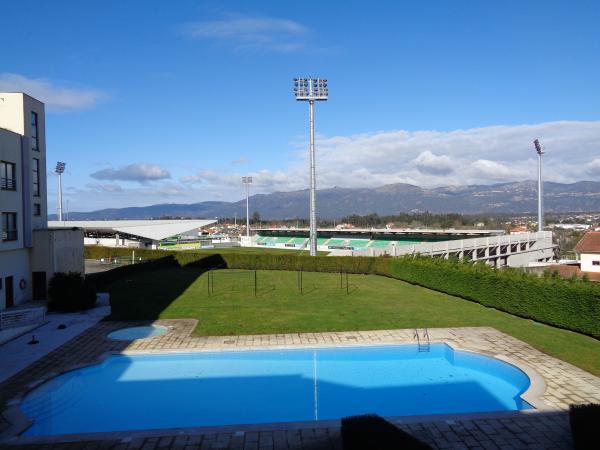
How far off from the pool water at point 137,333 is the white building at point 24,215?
656 cm

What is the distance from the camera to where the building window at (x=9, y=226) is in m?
19.3

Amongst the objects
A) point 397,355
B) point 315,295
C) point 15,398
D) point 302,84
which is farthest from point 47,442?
point 302,84

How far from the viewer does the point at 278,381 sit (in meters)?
12.7

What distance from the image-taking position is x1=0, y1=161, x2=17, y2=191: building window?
64.0 ft

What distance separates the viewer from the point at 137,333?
16.5 metres

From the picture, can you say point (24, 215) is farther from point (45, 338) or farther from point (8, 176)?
point (45, 338)

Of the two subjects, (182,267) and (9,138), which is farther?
(182,267)

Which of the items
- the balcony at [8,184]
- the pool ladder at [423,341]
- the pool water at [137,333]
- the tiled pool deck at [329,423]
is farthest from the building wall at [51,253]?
the pool ladder at [423,341]

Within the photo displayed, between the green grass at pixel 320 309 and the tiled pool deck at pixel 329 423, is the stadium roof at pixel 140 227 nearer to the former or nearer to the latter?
the green grass at pixel 320 309

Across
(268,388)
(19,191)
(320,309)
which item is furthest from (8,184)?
(268,388)

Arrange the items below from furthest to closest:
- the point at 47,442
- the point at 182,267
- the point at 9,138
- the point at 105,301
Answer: the point at 182,267 → the point at 105,301 → the point at 9,138 → the point at 47,442

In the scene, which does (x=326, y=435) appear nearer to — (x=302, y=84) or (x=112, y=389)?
A: (x=112, y=389)

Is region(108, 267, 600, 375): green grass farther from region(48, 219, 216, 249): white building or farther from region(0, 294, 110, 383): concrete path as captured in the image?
region(48, 219, 216, 249): white building

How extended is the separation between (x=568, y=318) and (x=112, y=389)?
15104mm
